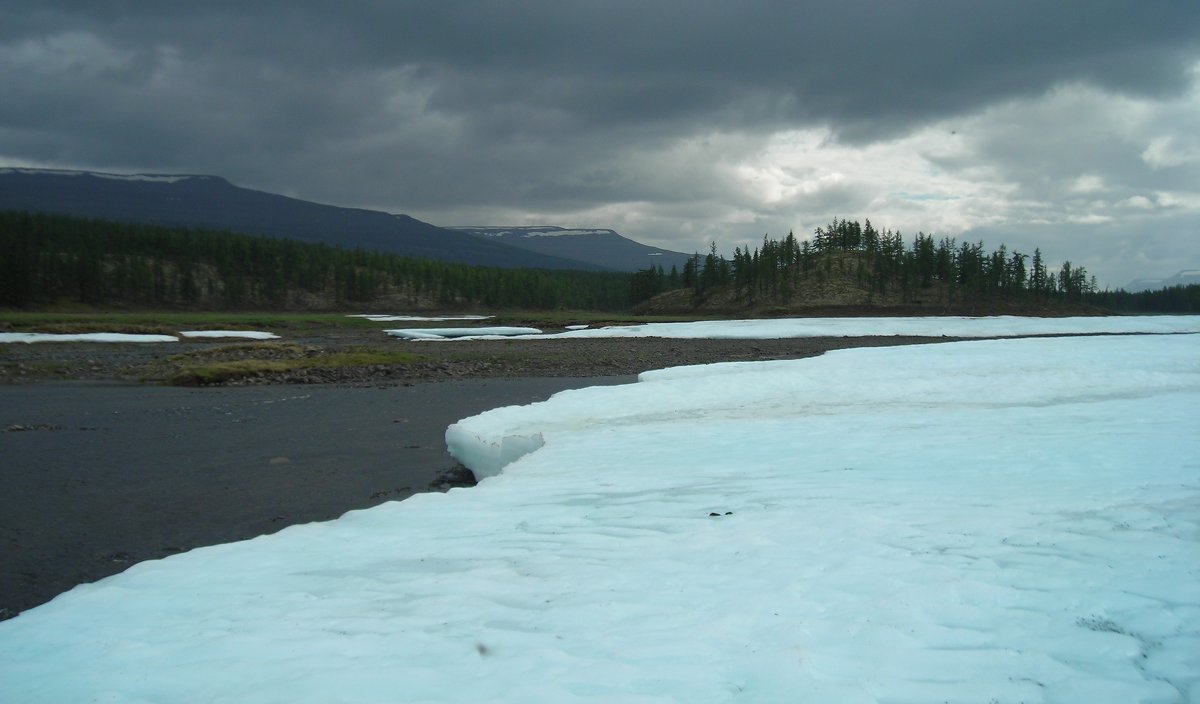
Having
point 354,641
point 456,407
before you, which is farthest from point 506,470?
point 456,407

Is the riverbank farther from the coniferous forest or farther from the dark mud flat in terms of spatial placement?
the coniferous forest

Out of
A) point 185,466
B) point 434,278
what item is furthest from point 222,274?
point 185,466

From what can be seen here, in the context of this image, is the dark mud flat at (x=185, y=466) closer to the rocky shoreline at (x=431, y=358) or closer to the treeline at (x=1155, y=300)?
the rocky shoreline at (x=431, y=358)

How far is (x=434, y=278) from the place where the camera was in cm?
10281

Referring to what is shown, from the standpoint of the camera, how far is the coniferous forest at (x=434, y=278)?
75750mm

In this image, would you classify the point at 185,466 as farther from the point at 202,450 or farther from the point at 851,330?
the point at 851,330

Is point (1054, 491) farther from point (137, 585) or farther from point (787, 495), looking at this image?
point (137, 585)

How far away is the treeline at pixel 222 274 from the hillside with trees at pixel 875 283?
2482 cm

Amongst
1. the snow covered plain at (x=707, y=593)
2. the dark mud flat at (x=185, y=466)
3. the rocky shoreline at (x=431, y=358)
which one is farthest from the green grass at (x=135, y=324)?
the snow covered plain at (x=707, y=593)

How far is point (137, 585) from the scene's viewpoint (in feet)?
16.2

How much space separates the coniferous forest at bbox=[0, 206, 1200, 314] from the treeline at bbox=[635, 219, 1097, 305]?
20 centimetres

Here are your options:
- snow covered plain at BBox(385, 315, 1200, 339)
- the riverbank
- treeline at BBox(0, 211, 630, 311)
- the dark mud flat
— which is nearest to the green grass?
snow covered plain at BBox(385, 315, 1200, 339)

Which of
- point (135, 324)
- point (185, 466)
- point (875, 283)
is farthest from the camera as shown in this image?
point (875, 283)

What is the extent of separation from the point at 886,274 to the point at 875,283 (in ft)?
7.25
